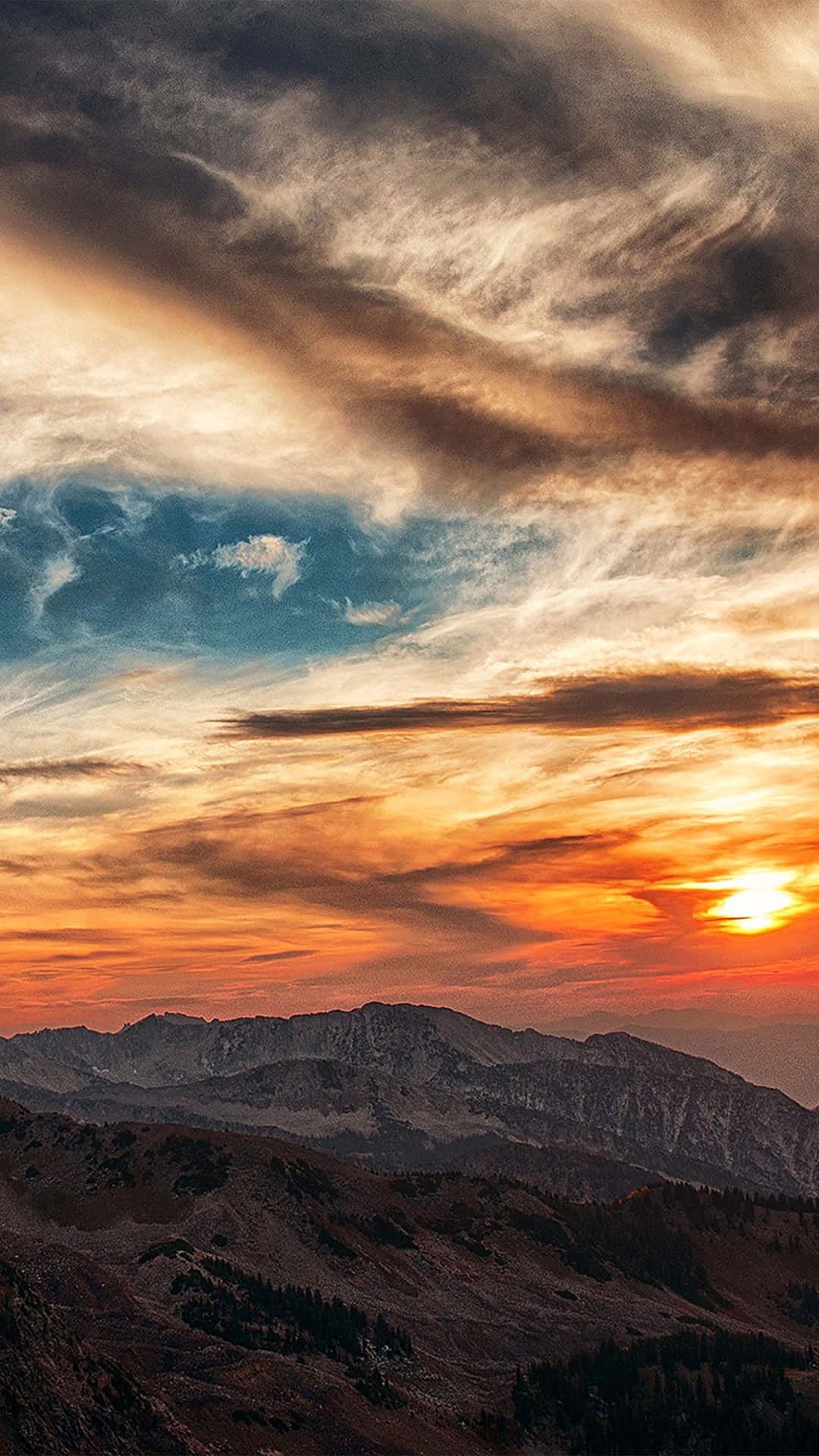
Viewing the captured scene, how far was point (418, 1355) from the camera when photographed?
614 ft

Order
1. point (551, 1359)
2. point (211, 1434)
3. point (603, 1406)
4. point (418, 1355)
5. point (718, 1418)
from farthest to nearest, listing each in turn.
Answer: point (551, 1359)
point (418, 1355)
point (603, 1406)
point (718, 1418)
point (211, 1434)

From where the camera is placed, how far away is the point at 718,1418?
495 feet

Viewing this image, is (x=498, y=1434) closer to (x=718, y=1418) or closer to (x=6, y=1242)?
(x=718, y=1418)

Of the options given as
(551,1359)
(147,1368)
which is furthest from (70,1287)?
(551,1359)

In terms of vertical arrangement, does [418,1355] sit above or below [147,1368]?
below

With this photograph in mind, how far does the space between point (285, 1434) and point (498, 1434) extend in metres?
41.5

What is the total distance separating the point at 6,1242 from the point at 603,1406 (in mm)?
101230

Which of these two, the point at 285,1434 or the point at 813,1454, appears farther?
the point at 813,1454

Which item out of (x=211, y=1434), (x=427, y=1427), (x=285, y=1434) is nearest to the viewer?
(x=211, y=1434)

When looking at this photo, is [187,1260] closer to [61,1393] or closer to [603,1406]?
[603,1406]

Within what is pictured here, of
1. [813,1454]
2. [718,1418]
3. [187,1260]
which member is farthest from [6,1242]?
[813,1454]

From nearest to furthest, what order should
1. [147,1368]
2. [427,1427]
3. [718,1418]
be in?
[147,1368] → [427,1427] → [718,1418]

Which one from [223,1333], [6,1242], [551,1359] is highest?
[6,1242]

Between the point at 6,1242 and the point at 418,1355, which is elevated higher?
the point at 6,1242
